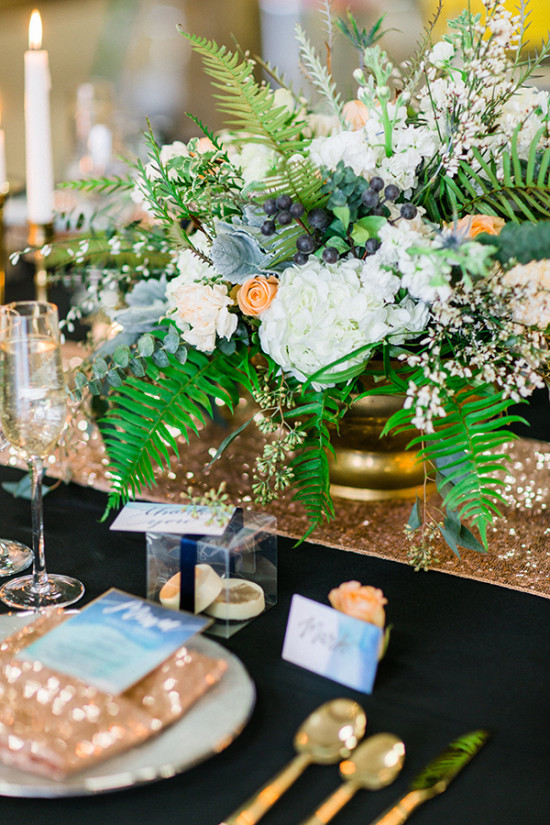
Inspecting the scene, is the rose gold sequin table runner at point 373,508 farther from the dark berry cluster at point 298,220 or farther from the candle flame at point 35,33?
the candle flame at point 35,33

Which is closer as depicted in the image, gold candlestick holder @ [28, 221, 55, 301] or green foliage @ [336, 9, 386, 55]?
green foliage @ [336, 9, 386, 55]

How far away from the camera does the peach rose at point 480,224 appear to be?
2.94ft

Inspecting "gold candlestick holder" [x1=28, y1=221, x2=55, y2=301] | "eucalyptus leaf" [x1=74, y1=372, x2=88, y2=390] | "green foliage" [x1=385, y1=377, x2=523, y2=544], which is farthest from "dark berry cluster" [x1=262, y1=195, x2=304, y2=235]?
"gold candlestick holder" [x1=28, y1=221, x2=55, y2=301]

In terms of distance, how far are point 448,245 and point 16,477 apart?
74 centimetres

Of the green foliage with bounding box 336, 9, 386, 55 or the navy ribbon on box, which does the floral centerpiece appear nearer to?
the green foliage with bounding box 336, 9, 386, 55

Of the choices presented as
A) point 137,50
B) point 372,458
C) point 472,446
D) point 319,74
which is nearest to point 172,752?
point 472,446

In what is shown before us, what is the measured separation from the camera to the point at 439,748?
2.23 feet

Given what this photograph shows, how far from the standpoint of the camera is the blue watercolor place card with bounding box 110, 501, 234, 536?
818 mm

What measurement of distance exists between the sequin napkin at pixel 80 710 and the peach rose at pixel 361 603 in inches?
5.1

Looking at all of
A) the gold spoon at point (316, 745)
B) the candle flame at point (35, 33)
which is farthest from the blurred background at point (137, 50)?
the gold spoon at point (316, 745)

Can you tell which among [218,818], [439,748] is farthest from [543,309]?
[218,818]

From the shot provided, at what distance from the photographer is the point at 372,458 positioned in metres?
1.10

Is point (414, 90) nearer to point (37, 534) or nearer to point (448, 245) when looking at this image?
point (448, 245)

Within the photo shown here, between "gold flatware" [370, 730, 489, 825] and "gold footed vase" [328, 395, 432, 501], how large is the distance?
16.3 inches
